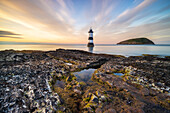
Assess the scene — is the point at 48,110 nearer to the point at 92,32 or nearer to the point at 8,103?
the point at 8,103

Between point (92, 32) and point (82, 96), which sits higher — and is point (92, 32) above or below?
above

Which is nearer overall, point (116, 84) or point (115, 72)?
point (116, 84)

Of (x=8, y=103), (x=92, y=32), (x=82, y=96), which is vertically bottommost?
(x=82, y=96)

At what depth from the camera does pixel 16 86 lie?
5.17 meters

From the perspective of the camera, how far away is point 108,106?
A: 4055 millimetres

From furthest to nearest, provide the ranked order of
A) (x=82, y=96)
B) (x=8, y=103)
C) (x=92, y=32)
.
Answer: (x=92, y=32)
(x=82, y=96)
(x=8, y=103)

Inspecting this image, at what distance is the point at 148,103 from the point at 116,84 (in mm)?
2263

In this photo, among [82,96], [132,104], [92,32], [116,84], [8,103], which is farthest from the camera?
[92,32]

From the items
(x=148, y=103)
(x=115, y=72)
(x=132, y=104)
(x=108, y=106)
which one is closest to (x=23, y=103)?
(x=108, y=106)

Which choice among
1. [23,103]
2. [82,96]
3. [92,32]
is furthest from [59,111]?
[92,32]

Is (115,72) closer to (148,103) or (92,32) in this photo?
(148,103)

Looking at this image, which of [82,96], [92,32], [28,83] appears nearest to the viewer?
[82,96]

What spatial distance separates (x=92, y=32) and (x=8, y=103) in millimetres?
59310

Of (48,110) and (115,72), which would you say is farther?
(115,72)
